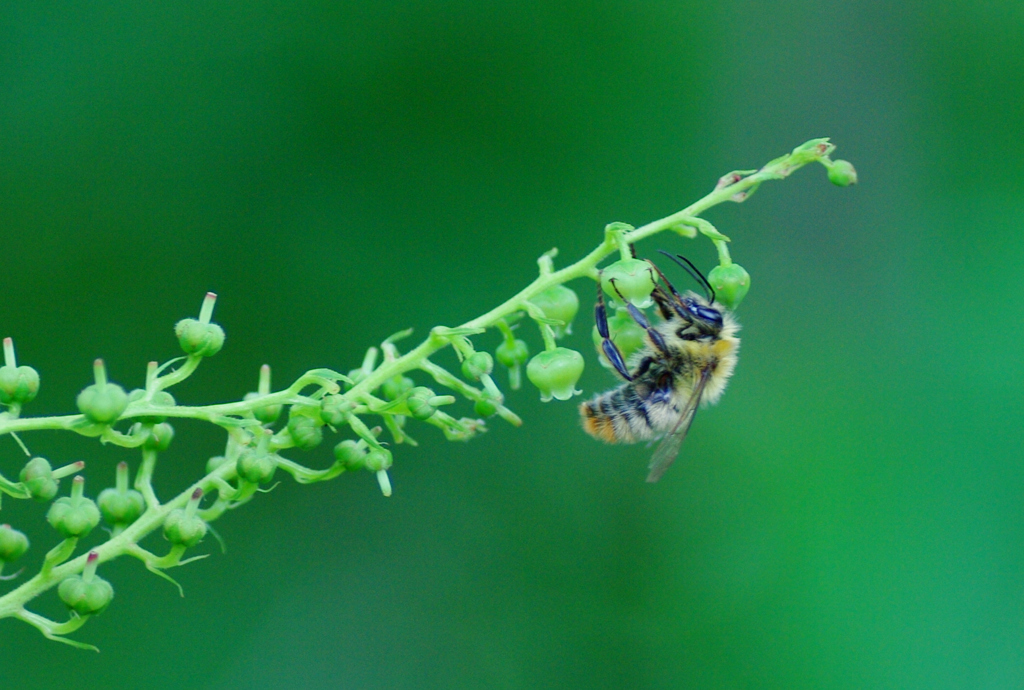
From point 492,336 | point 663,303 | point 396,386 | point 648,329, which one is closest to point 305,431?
point 396,386

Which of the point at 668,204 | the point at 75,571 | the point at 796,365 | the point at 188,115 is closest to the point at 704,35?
the point at 668,204

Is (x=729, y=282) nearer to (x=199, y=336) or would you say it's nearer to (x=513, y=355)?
(x=513, y=355)

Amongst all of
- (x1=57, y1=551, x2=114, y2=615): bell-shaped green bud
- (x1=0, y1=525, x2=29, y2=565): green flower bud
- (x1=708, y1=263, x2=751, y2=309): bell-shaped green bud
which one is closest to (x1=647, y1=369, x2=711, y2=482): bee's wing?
(x1=708, y1=263, x2=751, y2=309): bell-shaped green bud

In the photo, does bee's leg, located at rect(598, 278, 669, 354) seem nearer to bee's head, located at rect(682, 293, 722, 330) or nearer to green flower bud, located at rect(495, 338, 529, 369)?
bee's head, located at rect(682, 293, 722, 330)

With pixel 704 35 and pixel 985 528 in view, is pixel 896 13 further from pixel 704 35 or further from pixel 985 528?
pixel 985 528

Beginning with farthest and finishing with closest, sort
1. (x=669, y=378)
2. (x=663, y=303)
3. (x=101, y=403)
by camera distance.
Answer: (x=669, y=378)
(x=663, y=303)
(x=101, y=403)

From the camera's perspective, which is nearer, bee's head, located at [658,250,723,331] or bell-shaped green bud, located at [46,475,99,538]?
bell-shaped green bud, located at [46,475,99,538]

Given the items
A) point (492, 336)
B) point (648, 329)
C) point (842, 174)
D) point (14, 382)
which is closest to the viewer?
point (14, 382)
